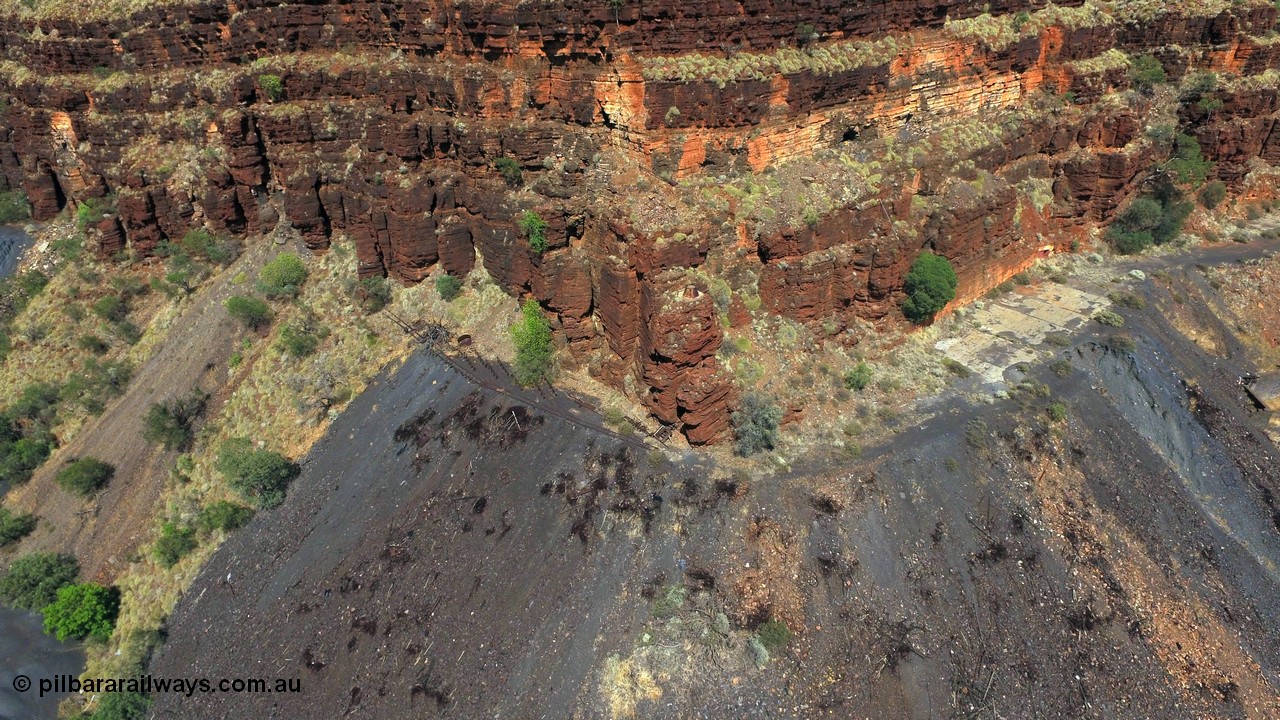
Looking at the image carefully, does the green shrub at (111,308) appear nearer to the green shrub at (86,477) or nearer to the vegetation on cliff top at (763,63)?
the green shrub at (86,477)

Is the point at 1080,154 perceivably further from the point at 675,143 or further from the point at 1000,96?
the point at 675,143

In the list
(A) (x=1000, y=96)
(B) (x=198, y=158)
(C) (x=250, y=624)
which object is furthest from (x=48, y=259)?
(A) (x=1000, y=96)

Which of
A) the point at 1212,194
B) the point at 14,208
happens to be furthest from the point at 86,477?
the point at 1212,194

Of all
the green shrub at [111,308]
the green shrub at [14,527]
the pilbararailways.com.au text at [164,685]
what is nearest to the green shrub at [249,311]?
the green shrub at [111,308]

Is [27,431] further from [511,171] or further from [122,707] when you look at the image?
[511,171]

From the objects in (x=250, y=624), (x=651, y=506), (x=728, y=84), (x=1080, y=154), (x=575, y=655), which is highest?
(x=728, y=84)

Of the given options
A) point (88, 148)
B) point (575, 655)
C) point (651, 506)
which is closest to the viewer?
point (575, 655)

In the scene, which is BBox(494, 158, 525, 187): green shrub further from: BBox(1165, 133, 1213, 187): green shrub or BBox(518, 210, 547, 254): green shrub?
BBox(1165, 133, 1213, 187): green shrub
